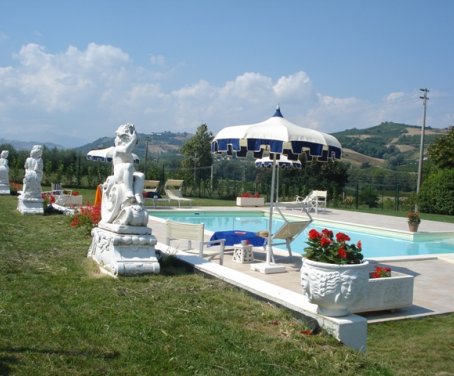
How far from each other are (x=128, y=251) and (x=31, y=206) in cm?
819

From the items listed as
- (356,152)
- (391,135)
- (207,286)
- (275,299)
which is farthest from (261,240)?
(391,135)

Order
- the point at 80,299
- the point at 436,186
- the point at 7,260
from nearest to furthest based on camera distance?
1. the point at 80,299
2. the point at 7,260
3. the point at 436,186

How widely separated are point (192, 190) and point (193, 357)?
22856 millimetres

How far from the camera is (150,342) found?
3.90 m

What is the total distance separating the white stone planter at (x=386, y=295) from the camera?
5547 mm

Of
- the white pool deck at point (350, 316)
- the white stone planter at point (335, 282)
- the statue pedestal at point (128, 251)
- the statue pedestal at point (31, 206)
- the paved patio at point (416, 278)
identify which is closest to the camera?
the white stone planter at point (335, 282)

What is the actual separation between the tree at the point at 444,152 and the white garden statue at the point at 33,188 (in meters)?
23.0

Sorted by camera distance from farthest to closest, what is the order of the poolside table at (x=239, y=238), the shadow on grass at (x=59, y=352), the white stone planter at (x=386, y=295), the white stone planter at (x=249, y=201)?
the white stone planter at (x=249, y=201)
the poolside table at (x=239, y=238)
the white stone planter at (x=386, y=295)
the shadow on grass at (x=59, y=352)

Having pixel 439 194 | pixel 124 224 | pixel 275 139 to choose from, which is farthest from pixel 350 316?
pixel 439 194

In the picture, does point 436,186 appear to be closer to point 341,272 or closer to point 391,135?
point 341,272

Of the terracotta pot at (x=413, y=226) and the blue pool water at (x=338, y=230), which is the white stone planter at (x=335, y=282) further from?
the terracotta pot at (x=413, y=226)

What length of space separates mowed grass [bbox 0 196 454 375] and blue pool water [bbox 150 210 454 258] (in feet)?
23.2

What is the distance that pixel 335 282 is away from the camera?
13.4 ft

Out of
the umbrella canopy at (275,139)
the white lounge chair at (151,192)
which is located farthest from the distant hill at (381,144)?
the umbrella canopy at (275,139)
